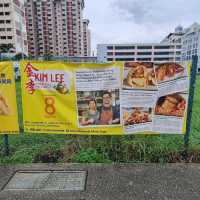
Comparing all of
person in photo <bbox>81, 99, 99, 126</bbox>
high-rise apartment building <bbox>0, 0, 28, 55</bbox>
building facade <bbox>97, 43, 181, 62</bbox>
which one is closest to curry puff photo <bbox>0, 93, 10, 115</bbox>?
person in photo <bbox>81, 99, 99, 126</bbox>

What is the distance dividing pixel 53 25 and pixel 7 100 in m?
124

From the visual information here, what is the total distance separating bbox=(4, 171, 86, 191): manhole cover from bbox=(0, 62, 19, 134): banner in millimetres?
844

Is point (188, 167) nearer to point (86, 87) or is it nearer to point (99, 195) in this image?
point (99, 195)

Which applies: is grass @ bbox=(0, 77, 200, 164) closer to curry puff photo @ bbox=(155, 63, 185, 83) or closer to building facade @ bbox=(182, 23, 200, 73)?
curry puff photo @ bbox=(155, 63, 185, 83)

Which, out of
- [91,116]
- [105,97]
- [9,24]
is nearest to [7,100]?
[91,116]

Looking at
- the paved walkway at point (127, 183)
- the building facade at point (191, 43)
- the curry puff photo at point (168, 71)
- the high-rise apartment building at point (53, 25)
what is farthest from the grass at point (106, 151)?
the high-rise apartment building at point (53, 25)

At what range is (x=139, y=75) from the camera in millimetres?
3480

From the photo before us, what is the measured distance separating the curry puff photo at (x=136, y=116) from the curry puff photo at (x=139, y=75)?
40cm

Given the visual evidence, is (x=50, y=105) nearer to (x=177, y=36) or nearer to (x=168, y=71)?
(x=168, y=71)

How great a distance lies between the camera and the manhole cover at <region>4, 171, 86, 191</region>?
2.88m

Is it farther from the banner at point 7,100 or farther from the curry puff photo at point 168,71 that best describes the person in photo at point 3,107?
the curry puff photo at point 168,71

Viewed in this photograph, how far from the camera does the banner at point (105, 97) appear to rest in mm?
3465

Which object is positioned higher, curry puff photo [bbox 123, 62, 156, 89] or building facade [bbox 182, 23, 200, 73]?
building facade [bbox 182, 23, 200, 73]

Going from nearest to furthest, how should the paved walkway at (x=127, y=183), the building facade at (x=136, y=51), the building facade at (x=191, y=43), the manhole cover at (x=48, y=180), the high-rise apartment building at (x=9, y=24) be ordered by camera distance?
the paved walkway at (x=127, y=183) < the manhole cover at (x=48, y=180) < the high-rise apartment building at (x=9, y=24) < the building facade at (x=191, y=43) < the building facade at (x=136, y=51)
